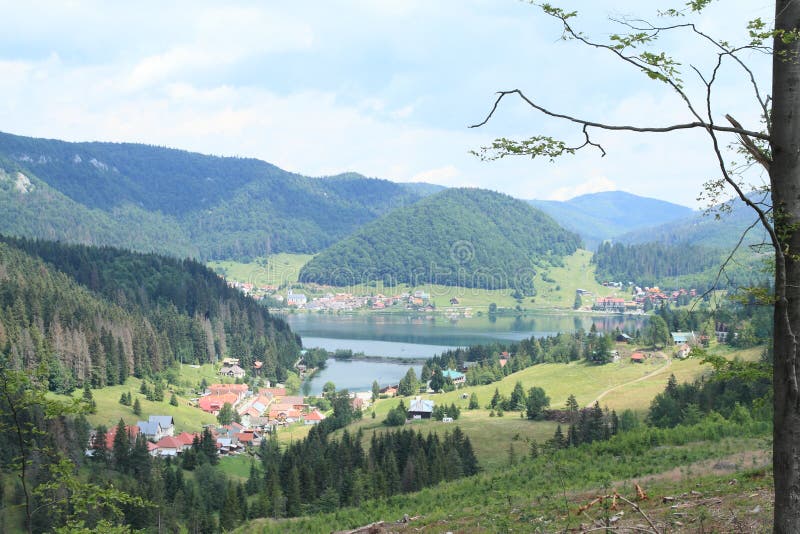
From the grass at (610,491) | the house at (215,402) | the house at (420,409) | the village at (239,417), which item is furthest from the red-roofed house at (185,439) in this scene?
the grass at (610,491)

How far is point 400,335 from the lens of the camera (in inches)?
6314

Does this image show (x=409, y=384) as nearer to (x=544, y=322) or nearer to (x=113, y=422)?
(x=113, y=422)

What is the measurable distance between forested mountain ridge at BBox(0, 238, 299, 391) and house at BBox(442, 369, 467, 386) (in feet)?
95.2

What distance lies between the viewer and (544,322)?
187250 mm

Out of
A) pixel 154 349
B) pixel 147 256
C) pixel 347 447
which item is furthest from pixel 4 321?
pixel 147 256

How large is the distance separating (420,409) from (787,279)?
63.2 meters

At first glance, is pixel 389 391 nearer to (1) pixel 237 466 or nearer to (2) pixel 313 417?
(2) pixel 313 417

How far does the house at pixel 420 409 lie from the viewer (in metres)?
66.1

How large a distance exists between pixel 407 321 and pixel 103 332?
11200 centimetres

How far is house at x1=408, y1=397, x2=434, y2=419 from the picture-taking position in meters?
66.1

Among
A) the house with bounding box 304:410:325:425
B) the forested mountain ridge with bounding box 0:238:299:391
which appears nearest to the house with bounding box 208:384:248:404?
the forested mountain ridge with bounding box 0:238:299:391

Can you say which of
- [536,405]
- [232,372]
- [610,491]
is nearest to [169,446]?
[536,405]

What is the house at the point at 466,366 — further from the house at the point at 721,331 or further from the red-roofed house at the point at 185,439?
the red-roofed house at the point at 185,439

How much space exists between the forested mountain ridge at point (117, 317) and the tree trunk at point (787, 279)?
180 feet
